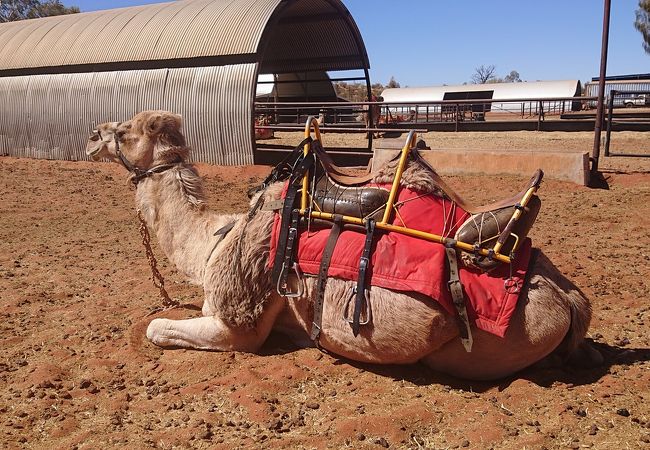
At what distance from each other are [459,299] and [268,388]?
1.43m

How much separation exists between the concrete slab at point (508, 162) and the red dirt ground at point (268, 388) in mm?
4513

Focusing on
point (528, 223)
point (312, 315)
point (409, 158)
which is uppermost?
point (409, 158)

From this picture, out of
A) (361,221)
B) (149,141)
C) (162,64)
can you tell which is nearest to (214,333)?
(361,221)

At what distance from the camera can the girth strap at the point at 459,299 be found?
3.83 m

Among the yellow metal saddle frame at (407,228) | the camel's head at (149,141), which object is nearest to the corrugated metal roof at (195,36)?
the camel's head at (149,141)

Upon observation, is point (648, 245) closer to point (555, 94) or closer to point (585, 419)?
point (585, 419)

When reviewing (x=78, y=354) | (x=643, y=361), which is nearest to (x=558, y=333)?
(x=643, y=361)

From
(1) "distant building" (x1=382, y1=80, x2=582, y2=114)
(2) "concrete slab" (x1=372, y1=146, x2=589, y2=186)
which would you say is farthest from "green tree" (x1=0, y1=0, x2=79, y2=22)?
(2) "concrete slab" (x1=372, y1=146, x2=589, y2=186)

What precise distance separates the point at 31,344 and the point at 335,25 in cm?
1964

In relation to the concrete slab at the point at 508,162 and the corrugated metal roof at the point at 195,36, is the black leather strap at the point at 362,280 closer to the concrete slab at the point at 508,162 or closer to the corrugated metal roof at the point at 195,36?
the concrete slab at the point at 508,162

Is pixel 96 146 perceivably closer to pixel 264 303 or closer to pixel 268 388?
pixel 264 303

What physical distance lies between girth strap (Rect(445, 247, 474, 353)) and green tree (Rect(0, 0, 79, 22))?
68.6 meters

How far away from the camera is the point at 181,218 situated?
528 cm

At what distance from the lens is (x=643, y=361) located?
4.25 m
